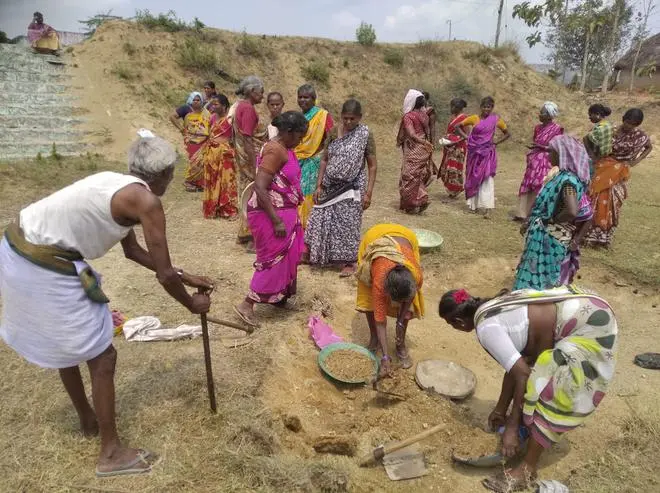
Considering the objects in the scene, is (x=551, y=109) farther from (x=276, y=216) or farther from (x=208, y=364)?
(x=208, y=364)

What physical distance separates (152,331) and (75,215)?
5.67 ft

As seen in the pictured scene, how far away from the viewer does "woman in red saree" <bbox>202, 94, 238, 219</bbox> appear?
22.1 feet

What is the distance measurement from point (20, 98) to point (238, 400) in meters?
11.2

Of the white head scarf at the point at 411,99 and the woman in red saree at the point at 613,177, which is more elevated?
the white head scarf at the point at 411,99

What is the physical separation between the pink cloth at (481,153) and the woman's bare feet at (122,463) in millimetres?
6464

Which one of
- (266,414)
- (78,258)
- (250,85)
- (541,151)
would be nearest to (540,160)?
(541,151)

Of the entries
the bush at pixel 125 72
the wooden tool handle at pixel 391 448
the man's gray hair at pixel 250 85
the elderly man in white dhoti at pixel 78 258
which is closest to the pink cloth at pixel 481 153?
the man's gray hair at pixel 250 85

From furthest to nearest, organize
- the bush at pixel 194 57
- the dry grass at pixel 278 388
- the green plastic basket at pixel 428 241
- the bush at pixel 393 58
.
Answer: the bush at pixel 393 58, the bush at pixel 194 57, the green plastic basket at pixel 428 241, the dry grass at pixel 278 388

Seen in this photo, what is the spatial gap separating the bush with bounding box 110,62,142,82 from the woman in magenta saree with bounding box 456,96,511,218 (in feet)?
30.9

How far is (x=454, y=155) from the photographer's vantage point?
822cm

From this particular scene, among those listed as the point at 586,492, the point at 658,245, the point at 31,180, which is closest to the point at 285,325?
the point at 586,492

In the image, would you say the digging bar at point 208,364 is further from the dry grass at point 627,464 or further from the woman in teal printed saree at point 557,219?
the woman in teal printed saree at point 557,219

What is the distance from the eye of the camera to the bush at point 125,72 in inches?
491

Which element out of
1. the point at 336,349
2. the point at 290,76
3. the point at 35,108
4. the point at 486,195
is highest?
the point at 290,76
